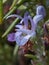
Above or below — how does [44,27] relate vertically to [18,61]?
above

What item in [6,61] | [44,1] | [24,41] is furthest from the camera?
[6,61]

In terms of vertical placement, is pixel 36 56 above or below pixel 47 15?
below

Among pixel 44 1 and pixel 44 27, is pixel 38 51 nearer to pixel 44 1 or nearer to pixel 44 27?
pixel 44 27

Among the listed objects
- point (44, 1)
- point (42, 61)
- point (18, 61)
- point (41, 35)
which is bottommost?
point (18, 61)

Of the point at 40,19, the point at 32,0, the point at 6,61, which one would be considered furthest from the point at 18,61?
the point at 40,19

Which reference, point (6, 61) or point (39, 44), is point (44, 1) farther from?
point (6, 61)

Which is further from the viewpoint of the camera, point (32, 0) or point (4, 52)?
point (4, 52)

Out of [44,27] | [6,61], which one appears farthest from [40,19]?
[6,61]

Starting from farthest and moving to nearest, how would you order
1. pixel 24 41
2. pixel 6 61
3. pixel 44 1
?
pixel 6 61, pixel 44 1, pixel 24 41

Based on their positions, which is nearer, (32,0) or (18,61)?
(32,0)
